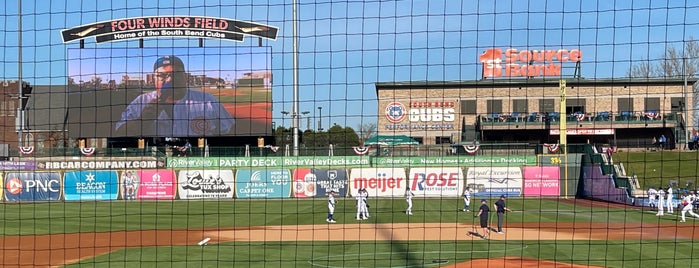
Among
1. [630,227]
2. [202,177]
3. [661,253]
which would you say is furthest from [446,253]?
[202,177]

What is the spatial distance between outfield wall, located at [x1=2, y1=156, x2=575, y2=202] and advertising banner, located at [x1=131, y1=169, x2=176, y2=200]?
5cm

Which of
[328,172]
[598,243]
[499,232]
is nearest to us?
[598,243]

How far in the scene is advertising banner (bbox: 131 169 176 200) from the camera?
37281 mm

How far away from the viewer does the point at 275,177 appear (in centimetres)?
3672

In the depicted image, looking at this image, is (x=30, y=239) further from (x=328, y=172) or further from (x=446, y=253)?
(x=328, y=172)

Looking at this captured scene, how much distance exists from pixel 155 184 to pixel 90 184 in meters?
3.39

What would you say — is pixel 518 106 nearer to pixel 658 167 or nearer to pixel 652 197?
pixel 658 167

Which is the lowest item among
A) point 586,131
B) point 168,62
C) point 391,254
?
point 391,254

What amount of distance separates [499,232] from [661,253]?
17.0 ft

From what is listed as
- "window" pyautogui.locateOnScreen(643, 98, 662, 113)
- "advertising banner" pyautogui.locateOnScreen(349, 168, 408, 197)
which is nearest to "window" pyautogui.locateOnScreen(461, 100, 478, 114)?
"advertising banner" pyautogui.locateOnScreen(349, 168, 408, 197)

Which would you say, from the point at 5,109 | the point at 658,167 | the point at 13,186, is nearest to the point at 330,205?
the point at 5,109

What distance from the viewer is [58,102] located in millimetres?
45750

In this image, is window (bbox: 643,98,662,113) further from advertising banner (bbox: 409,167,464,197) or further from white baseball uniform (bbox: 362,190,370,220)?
white baseball uniform (bbox: 362,190,370,220)

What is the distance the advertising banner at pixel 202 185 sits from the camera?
3712 centimetres
